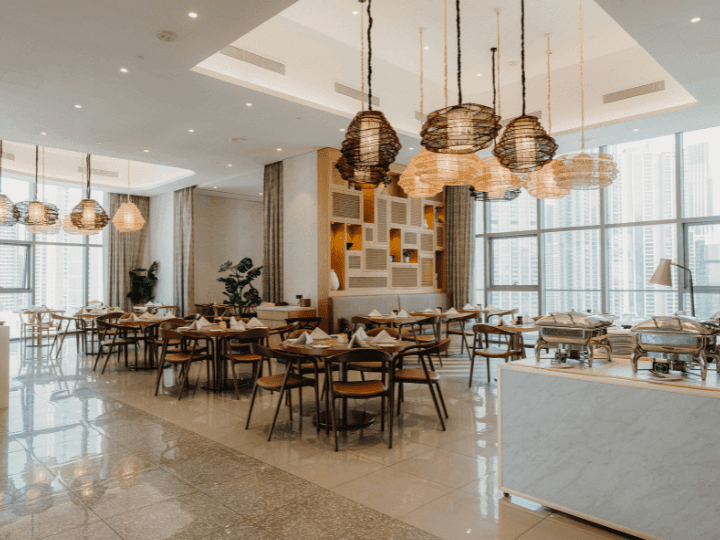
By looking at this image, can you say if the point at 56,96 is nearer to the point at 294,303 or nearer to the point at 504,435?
the point at 294,303

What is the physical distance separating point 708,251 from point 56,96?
10.7 metres

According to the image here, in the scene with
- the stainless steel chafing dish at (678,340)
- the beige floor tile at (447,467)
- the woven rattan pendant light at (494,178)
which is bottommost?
the beige floor tile at (447,467)

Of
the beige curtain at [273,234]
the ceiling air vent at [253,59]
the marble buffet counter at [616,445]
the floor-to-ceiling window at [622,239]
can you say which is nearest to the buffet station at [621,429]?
the marble buffet counter at [616,445]

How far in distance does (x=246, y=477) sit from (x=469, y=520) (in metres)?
1.53

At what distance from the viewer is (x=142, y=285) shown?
13.0 metres

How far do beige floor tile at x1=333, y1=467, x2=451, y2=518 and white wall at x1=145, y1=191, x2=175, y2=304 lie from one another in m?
10.9

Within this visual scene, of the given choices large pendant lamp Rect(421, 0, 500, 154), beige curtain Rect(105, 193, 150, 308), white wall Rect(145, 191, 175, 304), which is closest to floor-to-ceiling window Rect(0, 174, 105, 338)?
beige curtain Rect(105, 193, 150, 308)

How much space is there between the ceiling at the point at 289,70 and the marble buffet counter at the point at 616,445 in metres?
3.60

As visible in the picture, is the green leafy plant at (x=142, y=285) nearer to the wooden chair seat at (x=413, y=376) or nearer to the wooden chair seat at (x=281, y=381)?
the wooden chair seat at (x=281, y=381)

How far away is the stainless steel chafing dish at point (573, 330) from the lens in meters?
2.71

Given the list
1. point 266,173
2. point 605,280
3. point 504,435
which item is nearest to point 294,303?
point 266,173

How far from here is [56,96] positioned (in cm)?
638

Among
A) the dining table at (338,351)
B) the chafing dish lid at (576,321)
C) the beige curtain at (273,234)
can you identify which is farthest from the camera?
the beige curtain at (273,234)

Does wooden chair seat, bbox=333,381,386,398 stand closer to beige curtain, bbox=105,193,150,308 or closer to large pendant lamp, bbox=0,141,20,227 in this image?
large pendant lamp, bbox=0,141,20,227
